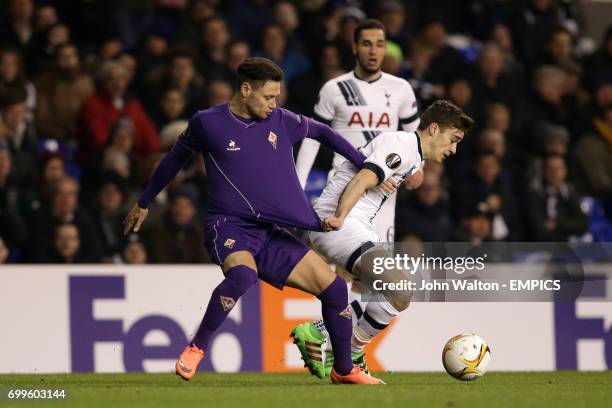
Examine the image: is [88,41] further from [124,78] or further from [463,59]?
[463,59]

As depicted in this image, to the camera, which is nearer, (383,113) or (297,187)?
(297,187)

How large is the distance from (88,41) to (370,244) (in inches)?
268

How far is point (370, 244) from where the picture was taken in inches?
349

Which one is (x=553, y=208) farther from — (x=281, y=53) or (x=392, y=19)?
(x=281, y=53)

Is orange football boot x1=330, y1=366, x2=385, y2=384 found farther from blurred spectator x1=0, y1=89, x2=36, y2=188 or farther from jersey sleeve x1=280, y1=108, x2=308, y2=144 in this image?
blurred spectator x1=0, y1=89, x2=36, y2=188

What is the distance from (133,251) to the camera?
12.1 meters

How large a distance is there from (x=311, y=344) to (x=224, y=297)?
1007 millimetres

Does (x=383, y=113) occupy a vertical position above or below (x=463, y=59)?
below

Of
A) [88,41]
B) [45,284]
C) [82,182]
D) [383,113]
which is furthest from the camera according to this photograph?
[88,41]

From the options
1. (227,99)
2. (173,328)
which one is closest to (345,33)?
(227,99)

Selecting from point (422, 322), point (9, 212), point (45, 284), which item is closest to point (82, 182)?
point (9, 212)

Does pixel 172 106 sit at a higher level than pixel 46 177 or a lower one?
higher

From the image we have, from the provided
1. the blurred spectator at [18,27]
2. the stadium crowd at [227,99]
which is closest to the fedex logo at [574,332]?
the stadium crowd at [227,99]

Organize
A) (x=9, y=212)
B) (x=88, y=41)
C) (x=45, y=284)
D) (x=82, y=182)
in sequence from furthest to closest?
(x=88, y=41) → (x=82, y=182) → (x=9, y=212) → (x=45, y=284)
